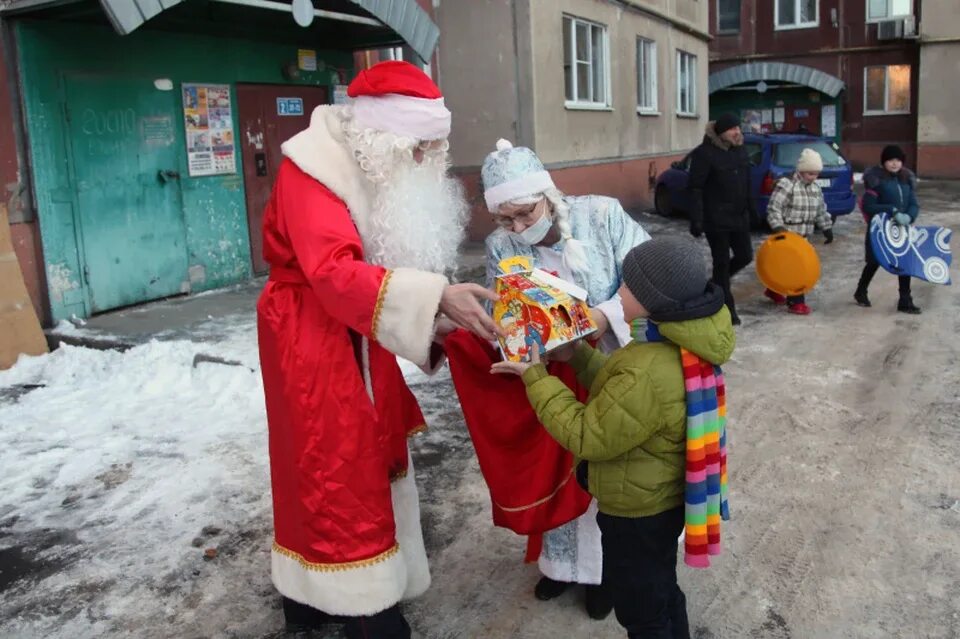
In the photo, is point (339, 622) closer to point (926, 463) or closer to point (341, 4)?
point (926, 463)

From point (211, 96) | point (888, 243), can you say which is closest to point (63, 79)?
point (211, 96)

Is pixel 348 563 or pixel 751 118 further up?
pixel 751 118

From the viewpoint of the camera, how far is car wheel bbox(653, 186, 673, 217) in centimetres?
1628

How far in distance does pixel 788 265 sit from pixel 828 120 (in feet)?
74.2

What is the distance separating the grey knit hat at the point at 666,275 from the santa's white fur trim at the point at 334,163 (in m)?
0.79

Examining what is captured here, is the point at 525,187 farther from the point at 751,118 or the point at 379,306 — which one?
the point at 751,118

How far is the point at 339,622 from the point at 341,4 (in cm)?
702

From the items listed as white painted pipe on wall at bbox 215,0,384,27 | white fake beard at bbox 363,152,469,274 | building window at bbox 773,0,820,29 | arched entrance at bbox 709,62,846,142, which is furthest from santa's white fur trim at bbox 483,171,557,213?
building window at bbox 773,0,820,29

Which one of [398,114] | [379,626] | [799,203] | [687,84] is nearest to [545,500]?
[379,626]

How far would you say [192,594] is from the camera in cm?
341

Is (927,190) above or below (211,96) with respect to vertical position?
below

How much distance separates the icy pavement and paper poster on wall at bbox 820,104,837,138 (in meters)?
23.6

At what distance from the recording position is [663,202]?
53.9ft

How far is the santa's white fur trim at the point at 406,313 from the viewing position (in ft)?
7.89
